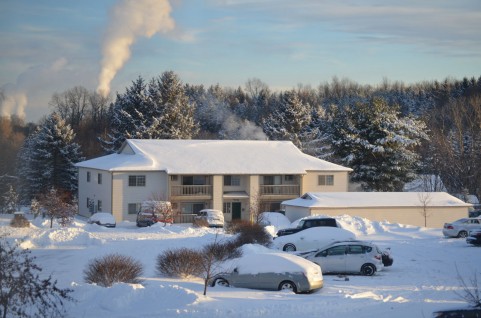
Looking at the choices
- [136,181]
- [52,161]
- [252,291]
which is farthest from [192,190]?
[252,291]

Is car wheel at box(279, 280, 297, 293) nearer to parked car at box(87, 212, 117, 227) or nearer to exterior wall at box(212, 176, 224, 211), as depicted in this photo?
parked car at box(87, 212, 117, 227)

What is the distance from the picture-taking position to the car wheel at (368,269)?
23.0m

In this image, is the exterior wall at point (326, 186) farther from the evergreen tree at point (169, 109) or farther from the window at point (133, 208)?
the evergreen tree at point (169, 109)

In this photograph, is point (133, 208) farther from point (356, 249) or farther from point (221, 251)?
point (356, 249)

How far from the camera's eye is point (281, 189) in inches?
2073

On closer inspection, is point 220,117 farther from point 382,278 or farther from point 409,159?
point 382,278

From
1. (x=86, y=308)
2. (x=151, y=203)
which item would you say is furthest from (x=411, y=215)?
(x=86, y=308)

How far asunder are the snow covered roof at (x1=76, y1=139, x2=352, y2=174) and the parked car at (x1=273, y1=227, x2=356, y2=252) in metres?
21.9

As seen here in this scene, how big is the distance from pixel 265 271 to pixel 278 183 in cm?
3526

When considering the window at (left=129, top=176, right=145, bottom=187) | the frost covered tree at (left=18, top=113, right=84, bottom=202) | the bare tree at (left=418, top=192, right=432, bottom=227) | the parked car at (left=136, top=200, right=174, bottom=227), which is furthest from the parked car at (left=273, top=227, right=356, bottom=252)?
the frost covered tree at (left=18, top=113, right=84, bottom=202)

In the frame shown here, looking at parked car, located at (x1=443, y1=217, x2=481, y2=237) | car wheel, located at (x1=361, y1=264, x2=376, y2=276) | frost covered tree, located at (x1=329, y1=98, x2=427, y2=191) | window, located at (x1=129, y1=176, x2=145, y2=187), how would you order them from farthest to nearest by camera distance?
frost covered tree, located at (x1=329, y1=98, x2=427, y2=191) → window, located at (x1=129, y1=176, x2=145, y2=187) → parked car, located at (x1=443, y1=217, x2=481, y2=237) → car wheel, located at (x1=361, y1=264, x2=376, y2=276)

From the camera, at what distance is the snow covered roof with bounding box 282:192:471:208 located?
45.0 meters

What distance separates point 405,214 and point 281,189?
10772mm

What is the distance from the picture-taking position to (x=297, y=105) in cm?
7456
